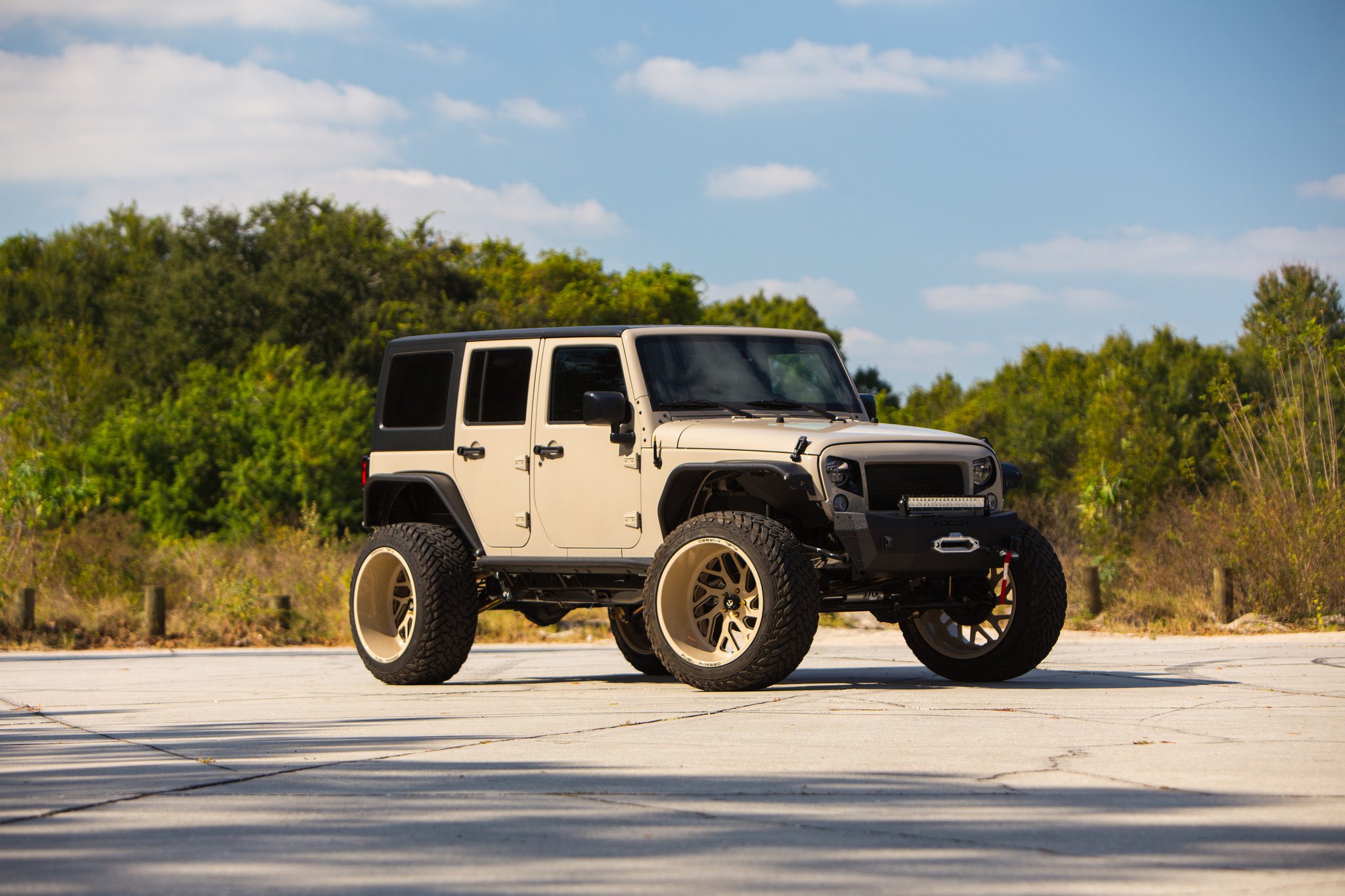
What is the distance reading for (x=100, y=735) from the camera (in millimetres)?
8070

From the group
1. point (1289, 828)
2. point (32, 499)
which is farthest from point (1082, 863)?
point (32, 499)

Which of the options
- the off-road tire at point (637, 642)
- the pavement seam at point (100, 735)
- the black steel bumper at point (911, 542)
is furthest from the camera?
the off-road tire at point (637, 642)

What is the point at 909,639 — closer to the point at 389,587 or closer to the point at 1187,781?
the point at 389,587

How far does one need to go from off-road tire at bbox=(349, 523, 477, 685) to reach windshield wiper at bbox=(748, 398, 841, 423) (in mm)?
2352

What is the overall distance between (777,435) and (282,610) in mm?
10614

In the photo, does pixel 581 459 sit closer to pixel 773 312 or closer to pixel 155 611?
pixel 155 611

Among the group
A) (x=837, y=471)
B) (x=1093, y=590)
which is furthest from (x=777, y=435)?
(x=1093, y=590)

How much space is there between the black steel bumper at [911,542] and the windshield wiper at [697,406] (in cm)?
136

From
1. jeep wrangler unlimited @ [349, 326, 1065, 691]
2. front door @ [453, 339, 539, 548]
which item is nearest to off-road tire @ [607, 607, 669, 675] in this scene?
jeep wrangler unlimited @ [349, 326, 1065, 691]

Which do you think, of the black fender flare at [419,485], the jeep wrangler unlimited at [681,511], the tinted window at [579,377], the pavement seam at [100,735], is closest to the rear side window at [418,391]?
the jeep wrangler unlimited at [681,511]

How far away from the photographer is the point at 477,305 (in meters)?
47.3

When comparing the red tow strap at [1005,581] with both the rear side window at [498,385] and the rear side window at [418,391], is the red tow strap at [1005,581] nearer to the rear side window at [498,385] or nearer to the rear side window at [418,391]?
the rear side window at [498,385]

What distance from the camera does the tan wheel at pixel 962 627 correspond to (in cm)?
1016

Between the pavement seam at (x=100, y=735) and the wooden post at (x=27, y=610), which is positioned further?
the wooden post at (x=27, y=610)
